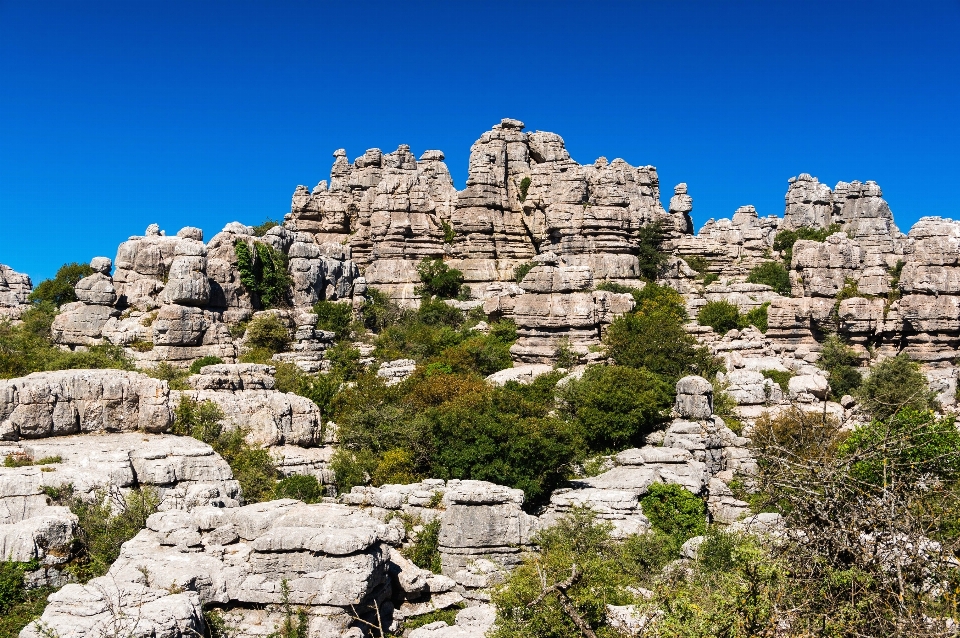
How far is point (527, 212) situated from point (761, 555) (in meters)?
39.9

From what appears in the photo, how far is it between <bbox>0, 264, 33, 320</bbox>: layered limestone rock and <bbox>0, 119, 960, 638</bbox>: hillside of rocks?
281 millimetres

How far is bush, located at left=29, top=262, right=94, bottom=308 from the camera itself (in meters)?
40.9

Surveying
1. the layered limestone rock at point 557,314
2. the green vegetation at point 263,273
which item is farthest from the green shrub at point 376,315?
the layered limestone rock at point 557,314

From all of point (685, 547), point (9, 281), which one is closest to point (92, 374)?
point (685, 547)

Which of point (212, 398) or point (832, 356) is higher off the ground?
point (832, 356)

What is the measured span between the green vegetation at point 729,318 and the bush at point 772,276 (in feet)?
17.0

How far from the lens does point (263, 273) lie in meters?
36.2

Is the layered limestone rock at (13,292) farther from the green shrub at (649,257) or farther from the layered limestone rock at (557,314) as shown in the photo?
the green shrub at (649,257)

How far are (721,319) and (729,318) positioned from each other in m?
0.41

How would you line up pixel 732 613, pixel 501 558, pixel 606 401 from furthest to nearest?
1. pixel 606 401
2. pixel 501 558
3. pixel 732 613

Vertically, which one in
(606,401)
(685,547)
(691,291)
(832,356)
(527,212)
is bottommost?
(685,547)

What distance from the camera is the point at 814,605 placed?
8.27 metres

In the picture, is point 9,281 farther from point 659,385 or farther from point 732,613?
point 732,613

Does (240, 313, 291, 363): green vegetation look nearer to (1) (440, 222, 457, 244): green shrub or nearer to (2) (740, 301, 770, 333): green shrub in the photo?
(1) (440, 222, 457, 244): green shrub
